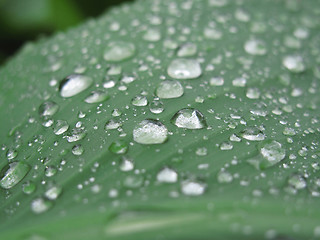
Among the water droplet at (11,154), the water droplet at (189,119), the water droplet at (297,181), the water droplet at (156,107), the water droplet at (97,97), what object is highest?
the water droplet at (97,97)

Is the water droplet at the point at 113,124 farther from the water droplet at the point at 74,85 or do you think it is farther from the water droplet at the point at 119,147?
the water droplet at the point at 74,85

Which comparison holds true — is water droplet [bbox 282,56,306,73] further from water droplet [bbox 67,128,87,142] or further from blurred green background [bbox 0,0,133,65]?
blurred green background [bbox 0,0,133,65]

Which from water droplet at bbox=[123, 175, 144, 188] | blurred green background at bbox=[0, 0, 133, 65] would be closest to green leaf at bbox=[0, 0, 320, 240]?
water droplet at bbox=[123, 175, 144, 188]

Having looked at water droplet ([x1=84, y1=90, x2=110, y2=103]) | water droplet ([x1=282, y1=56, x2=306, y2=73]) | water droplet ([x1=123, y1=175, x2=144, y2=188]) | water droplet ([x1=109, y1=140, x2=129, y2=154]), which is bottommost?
water droplet ([x1=282, y1=56, x2=306, y2=73])

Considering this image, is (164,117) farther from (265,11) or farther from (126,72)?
(265,11)

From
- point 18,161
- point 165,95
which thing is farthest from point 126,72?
point 18,161

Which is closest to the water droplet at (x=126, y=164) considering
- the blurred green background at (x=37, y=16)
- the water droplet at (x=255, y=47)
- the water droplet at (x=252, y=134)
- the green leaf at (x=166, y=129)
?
the green leaf at (x=166, y=129)
